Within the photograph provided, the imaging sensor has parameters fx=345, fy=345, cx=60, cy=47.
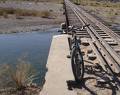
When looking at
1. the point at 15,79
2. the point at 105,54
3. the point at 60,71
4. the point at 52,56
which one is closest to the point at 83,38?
the point at 52,56

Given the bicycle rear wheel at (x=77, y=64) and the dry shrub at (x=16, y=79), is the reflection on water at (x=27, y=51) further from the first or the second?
the bicycle rear wheel at (x=77, y=64)

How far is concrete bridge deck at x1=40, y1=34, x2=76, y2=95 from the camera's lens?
861 centimetres

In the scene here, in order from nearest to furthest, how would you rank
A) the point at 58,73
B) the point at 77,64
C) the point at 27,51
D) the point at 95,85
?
the point at 95,85 < the point at 77,64 < the point at 58,73 < the point at 27,51

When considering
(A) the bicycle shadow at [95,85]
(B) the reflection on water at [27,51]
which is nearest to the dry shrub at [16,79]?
(B) the reflection on water at [27,51]

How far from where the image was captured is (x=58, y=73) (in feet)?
33.6

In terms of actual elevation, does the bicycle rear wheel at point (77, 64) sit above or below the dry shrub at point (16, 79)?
above

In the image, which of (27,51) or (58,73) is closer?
(58,73)

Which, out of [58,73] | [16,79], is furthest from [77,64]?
[16,79]

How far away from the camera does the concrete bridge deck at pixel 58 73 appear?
861cm

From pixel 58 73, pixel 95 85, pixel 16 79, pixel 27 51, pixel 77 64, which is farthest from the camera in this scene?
pixel 27 51

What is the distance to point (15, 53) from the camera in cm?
1677

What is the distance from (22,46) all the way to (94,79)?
9951 mm

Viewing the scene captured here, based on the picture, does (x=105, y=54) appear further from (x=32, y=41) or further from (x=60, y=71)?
(x=32, y=41)

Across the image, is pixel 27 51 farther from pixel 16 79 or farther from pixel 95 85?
pixel 95 85
